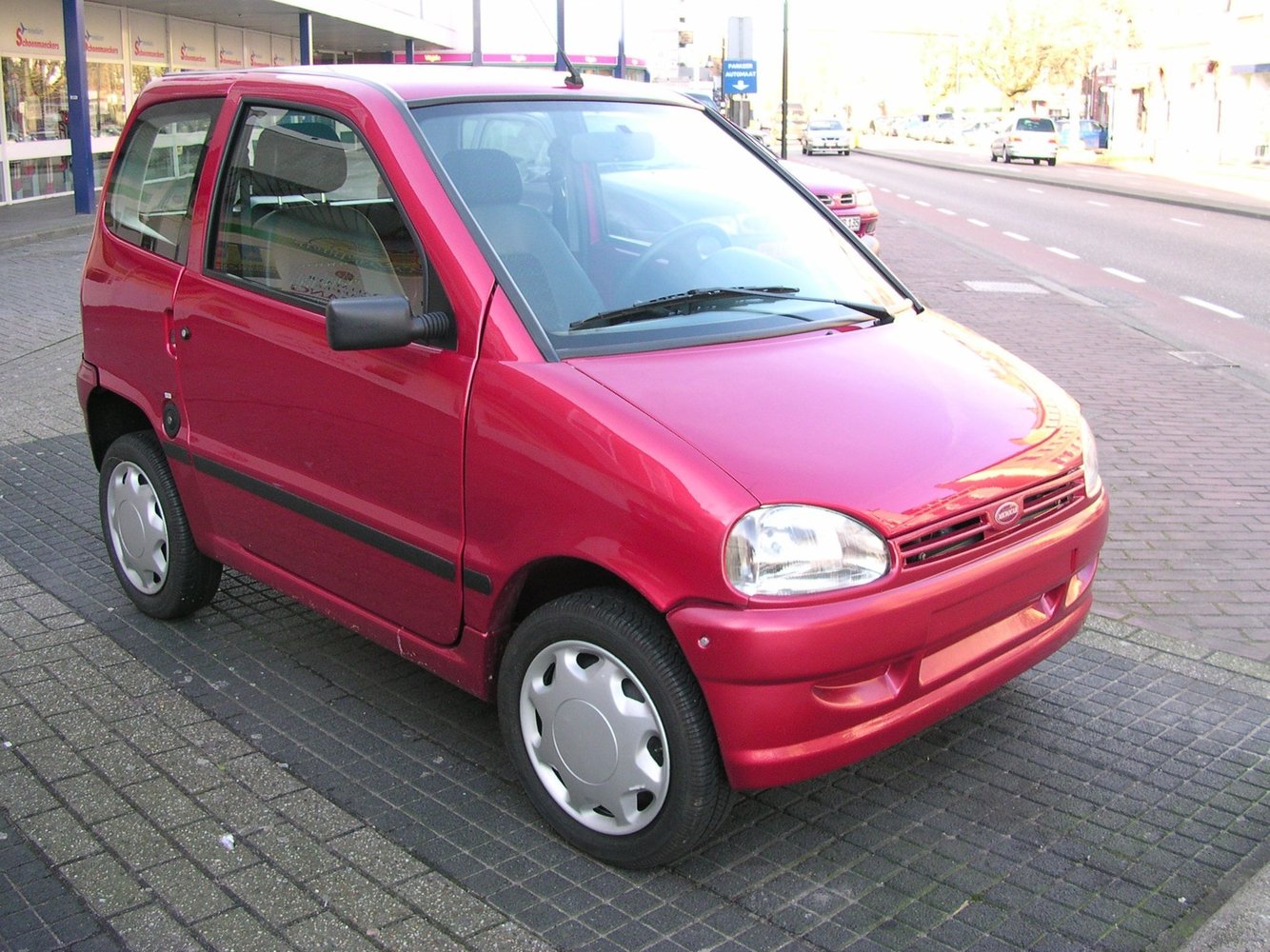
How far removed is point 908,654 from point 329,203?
82.3 inches

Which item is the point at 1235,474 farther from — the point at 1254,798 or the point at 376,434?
the point at 376,434

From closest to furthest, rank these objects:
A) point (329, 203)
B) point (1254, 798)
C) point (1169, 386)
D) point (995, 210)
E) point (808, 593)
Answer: point (808, 593), point (1254, 798), point (329, 203), point (1169, 386), point (995, 210)

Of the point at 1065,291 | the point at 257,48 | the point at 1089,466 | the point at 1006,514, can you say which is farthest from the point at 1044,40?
the point at 1006,514

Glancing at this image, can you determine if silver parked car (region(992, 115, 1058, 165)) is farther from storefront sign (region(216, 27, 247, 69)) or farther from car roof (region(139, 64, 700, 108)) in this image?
car roof (region(139, 64, 700, 108))

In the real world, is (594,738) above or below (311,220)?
below

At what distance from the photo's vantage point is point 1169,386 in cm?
936

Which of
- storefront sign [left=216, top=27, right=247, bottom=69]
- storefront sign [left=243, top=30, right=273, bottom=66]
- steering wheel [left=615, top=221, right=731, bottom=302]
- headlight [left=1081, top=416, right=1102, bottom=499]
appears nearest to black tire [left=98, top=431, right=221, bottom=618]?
steering wheel [left=615, top=221, right=731, bottom=302]

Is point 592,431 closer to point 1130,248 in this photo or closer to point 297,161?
point 297,161

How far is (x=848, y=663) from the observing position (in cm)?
298

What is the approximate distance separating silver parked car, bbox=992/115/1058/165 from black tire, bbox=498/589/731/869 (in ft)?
161

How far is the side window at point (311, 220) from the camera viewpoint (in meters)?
3.69

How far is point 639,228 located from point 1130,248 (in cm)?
1712

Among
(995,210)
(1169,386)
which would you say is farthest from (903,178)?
(1169,386)

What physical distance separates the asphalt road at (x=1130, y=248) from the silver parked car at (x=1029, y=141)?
1390cm
